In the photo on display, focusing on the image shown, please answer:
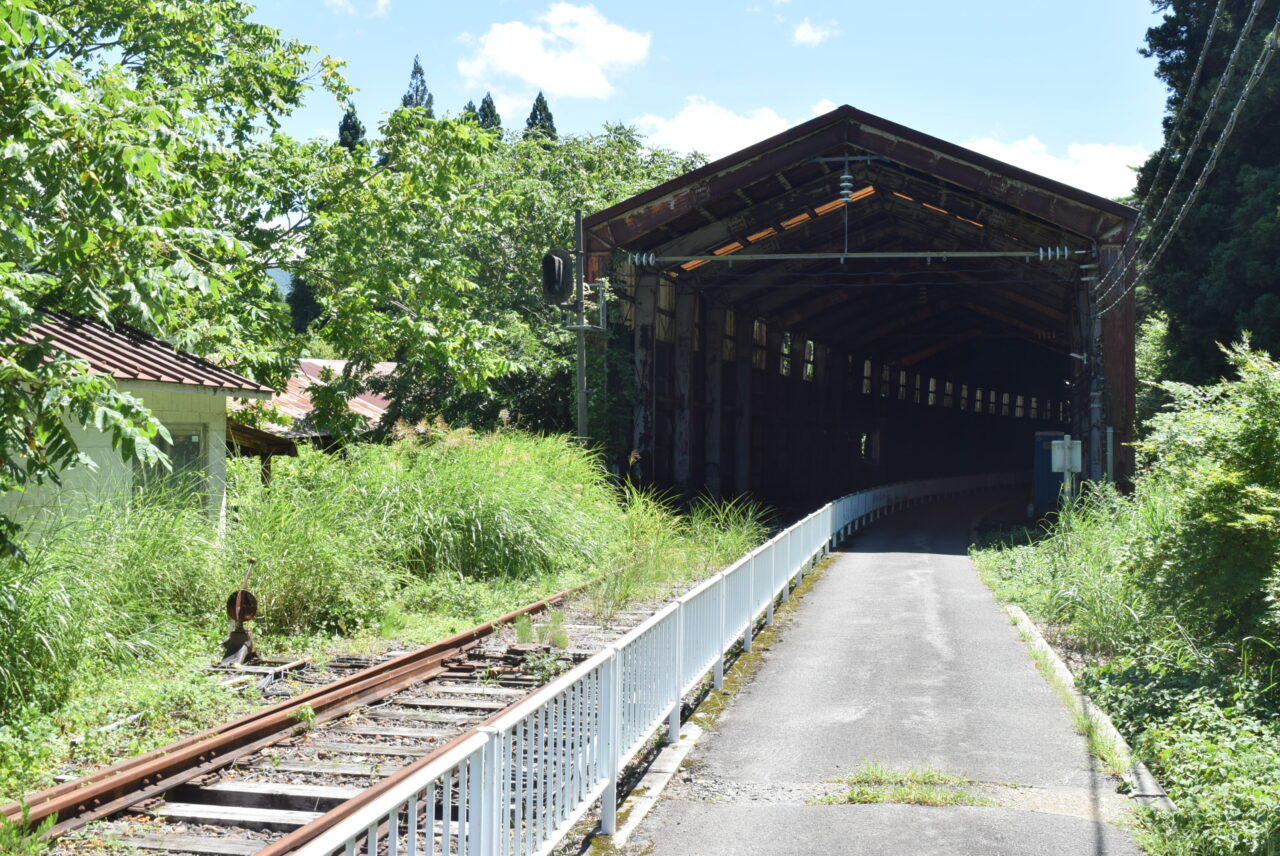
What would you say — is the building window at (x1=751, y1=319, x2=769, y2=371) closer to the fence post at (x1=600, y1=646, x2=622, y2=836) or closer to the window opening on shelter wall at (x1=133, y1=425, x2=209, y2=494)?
the window opening on shelter wall at (x1=133, y1=425, x2=209, y2=494)

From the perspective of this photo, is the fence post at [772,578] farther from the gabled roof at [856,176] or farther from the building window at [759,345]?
the building window at [759,345]

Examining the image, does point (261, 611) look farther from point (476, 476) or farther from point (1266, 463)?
point (1266, 463)

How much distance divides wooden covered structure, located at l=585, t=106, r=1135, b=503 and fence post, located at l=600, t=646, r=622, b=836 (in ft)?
64.0

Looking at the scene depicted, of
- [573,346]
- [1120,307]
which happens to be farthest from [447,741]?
[573,346]

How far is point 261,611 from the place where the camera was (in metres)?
12.3

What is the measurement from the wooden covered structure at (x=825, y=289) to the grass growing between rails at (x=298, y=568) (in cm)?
765

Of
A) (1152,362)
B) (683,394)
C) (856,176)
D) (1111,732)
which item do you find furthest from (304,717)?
(1152,362)

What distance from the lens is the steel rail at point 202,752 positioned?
20.9ft

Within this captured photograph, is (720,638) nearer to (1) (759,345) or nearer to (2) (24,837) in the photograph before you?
(2) (24,837)

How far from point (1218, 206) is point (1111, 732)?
1055 inches

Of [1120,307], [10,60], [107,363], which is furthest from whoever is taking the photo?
[1120,307]

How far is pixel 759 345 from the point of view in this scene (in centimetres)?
3841

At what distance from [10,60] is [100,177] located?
1.03 m

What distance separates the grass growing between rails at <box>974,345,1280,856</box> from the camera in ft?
21.8
